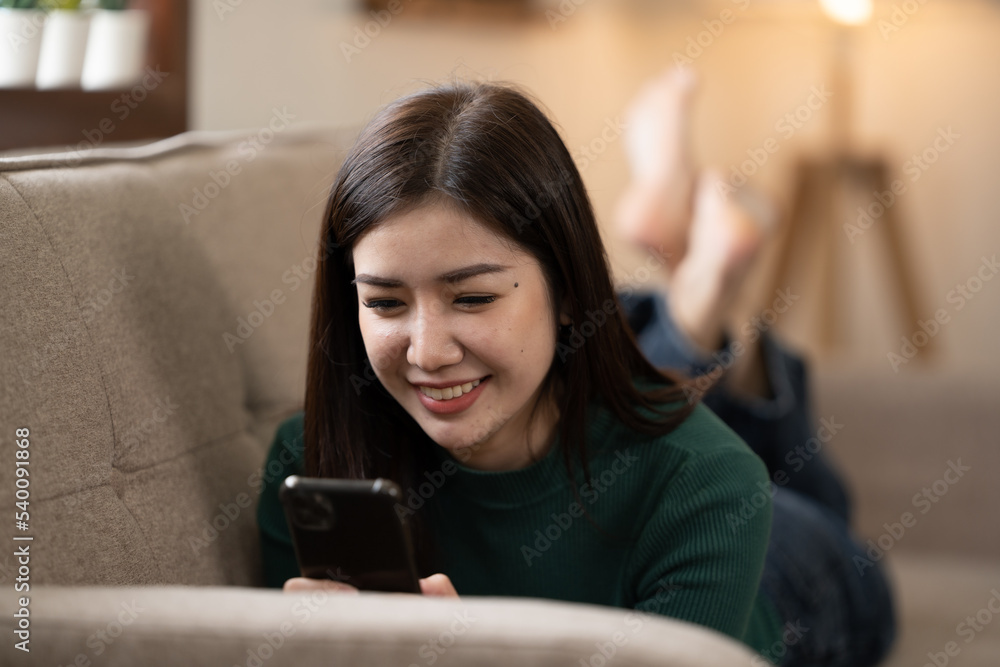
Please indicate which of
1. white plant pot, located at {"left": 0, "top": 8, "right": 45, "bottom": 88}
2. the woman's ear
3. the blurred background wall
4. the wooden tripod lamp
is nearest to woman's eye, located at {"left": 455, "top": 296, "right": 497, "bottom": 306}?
the woman's ear

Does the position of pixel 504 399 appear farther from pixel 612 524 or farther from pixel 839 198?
pixel 839 198

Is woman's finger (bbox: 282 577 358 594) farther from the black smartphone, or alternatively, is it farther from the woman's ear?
the woman's ear

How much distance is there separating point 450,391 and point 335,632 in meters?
0.29

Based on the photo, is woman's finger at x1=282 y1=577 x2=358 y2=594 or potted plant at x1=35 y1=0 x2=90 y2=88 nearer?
woman's finger at x1=282 y1=577 x2=358 y2=594

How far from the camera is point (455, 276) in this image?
2.68ft

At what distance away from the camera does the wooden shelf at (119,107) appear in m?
1.34

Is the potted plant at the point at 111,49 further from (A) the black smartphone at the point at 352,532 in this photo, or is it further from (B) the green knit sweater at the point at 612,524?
(A) the black smartphone at the point at 352,532

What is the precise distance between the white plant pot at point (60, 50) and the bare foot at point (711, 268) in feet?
3.00

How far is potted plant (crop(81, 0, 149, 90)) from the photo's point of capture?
1496mm

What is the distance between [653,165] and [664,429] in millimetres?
899

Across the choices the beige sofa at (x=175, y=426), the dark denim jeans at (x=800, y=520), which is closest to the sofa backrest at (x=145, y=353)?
the beige sofa at (x=175, y=426)

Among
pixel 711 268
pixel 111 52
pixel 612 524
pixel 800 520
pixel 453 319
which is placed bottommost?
pixel 800 520

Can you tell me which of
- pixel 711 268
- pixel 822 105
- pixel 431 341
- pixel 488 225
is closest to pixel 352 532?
pixel 431 341

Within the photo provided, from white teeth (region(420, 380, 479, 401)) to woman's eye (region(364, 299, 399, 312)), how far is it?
0.08 m
